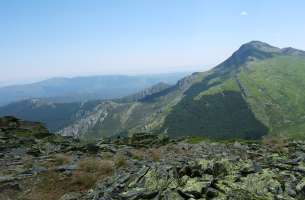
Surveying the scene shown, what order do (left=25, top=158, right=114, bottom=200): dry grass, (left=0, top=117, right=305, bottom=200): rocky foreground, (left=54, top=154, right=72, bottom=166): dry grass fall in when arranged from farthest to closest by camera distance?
(left=54, top=154, right=72, bottom=166): dry grass < (left=25, top=158, right=114, bottom=200): dry grass < (left=0, top=117, right=305, bottom=200): rocky foreground

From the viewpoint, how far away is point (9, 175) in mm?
27938

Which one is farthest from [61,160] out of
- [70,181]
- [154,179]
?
[154,179]

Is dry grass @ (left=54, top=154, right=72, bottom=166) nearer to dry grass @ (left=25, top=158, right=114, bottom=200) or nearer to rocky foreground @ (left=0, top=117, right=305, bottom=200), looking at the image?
rocky foreground @ (left=0, top=117, right=305, bottom=200)

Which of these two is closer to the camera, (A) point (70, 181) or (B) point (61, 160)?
(A) point (70, 181)

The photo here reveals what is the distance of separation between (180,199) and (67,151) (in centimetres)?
2532

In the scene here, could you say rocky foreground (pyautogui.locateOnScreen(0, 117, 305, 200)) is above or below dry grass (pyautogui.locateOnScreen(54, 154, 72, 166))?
above

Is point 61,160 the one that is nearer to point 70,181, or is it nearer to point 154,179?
point 70,181

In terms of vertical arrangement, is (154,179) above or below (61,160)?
above

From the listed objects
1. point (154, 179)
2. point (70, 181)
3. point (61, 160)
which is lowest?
point (61, 160)

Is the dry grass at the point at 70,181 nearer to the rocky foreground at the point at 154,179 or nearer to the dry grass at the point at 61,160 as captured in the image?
the rocky foreground at the point at 154,179

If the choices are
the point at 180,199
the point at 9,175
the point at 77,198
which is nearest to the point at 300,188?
the point at 180,199

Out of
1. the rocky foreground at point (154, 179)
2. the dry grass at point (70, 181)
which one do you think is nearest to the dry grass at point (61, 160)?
the rocky foreground at point (154, 179)

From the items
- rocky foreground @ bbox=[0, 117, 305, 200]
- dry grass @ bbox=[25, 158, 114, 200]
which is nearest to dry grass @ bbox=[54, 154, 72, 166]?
rocky foreground @ bbox=[0, 117, 305, 200]

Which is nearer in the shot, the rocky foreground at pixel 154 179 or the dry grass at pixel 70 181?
the rocky foreground at pixel 154 179
